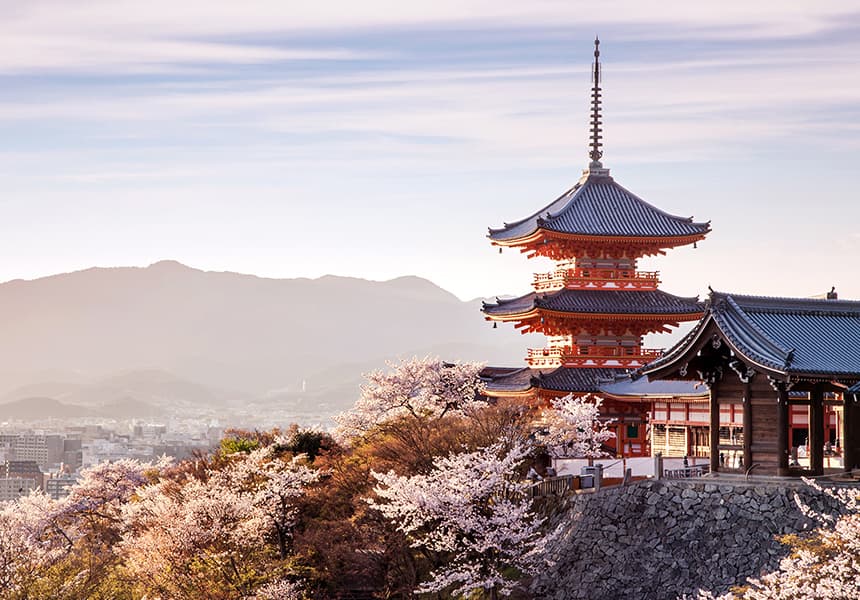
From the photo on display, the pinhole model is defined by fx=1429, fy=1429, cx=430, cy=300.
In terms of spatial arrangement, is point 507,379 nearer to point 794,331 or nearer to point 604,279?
point 604,279

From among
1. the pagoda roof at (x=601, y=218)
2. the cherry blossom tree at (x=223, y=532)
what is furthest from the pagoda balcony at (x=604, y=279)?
the cherry blossom tree at (x=223, y=532)

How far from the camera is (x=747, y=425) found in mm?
35562

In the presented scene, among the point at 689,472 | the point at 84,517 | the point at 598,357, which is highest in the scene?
the point at 598,357

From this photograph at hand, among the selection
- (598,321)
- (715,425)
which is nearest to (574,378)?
(598,321)

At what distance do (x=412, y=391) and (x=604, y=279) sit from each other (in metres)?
9.38

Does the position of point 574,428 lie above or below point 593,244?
→ below

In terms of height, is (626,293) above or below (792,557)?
above

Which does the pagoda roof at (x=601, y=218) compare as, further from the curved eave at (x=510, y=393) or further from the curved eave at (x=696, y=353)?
the curved eave at (x=696, y=353)

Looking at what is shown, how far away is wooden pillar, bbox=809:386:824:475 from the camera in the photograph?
35.2m

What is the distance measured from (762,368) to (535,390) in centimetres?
2093

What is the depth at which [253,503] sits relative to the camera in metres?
45.4

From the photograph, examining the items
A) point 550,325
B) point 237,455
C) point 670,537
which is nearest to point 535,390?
point 550,325

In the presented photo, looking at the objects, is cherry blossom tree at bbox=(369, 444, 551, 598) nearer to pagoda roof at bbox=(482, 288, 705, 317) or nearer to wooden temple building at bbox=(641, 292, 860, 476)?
wooden temple building at bbox=(641, 292, 860, 476)

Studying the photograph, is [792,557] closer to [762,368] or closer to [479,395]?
[762,368]
